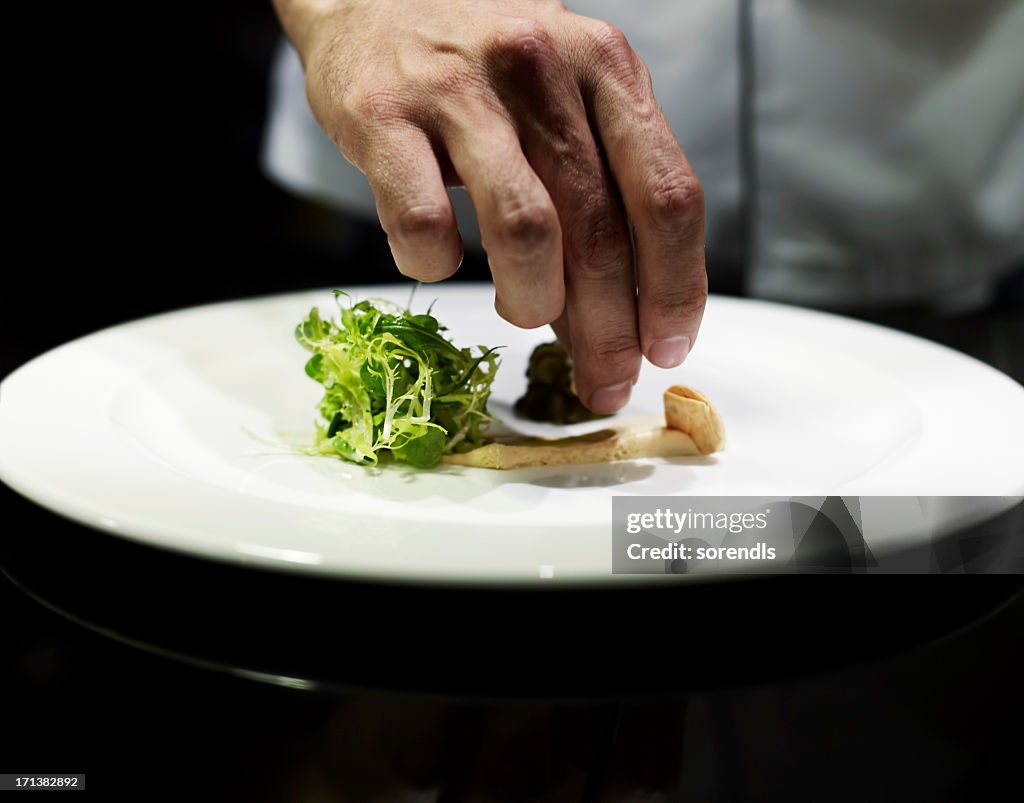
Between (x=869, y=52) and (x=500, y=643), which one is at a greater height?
(x=869, y=52)

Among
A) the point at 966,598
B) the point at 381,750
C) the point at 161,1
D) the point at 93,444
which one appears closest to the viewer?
the point at 381,750

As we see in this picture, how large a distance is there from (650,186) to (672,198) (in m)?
0.02

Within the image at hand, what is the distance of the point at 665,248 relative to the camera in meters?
0.92

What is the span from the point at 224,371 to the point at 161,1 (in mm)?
1922

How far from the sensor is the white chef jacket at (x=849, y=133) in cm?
180

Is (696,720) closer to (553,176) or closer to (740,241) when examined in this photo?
(553,176)

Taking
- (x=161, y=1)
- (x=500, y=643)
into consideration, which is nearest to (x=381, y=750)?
(x=500, y=643)

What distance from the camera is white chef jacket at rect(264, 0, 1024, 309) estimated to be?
1.80 metres

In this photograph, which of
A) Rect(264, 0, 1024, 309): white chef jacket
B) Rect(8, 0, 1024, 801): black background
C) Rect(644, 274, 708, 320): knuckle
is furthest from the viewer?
Rect(264, 0, 1024, 309): white chef jacket

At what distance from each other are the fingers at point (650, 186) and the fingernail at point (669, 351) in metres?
0.01

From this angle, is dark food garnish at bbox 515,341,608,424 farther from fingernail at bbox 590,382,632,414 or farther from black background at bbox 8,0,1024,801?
black background at bbox 8,0,1024,801

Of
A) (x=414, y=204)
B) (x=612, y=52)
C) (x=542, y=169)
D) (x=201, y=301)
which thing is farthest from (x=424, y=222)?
(x=201, y=301)

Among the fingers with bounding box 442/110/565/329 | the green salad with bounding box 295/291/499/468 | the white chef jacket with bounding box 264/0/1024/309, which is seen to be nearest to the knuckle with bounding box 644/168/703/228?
the fingers with bounding box 442/110/565/329

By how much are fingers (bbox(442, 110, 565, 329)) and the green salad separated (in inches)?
4.6
